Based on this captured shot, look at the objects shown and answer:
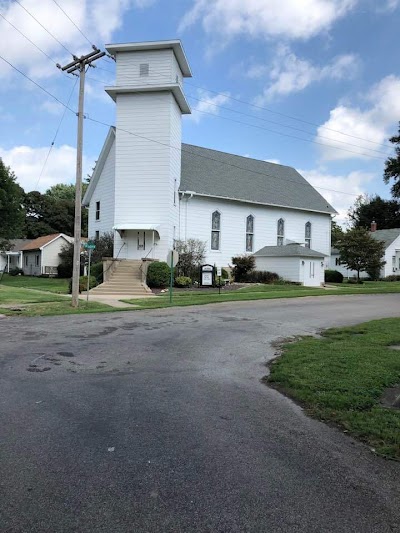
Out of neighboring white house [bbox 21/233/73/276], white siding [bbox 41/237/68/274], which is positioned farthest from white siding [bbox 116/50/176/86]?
white siding [bbox 41/237/68/274]

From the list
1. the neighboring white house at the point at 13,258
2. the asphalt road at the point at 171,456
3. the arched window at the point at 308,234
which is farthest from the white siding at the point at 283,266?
the neighboring white house at the point at 13,258

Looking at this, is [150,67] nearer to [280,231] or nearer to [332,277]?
[280,231]

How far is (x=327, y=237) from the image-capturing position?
42.2m

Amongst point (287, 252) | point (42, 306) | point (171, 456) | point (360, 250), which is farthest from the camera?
point (360, 250)

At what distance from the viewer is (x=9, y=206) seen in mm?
41594

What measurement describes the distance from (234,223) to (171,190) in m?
7.09

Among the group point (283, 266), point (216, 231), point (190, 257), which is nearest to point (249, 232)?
point (216, 231)

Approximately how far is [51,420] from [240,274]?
29.4 metres

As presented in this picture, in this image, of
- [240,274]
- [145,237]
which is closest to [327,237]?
[240,274]

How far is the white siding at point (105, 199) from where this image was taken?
3269cm

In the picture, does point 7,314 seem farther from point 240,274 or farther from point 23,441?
point 240,274

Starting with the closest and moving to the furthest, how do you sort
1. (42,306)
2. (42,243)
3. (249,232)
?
(42,306) → (249,232) → (42,243)

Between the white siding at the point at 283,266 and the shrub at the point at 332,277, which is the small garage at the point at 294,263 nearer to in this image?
the white siding at the point at 283,266

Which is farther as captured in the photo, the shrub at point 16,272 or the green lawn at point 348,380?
the shrub at point 16,272
